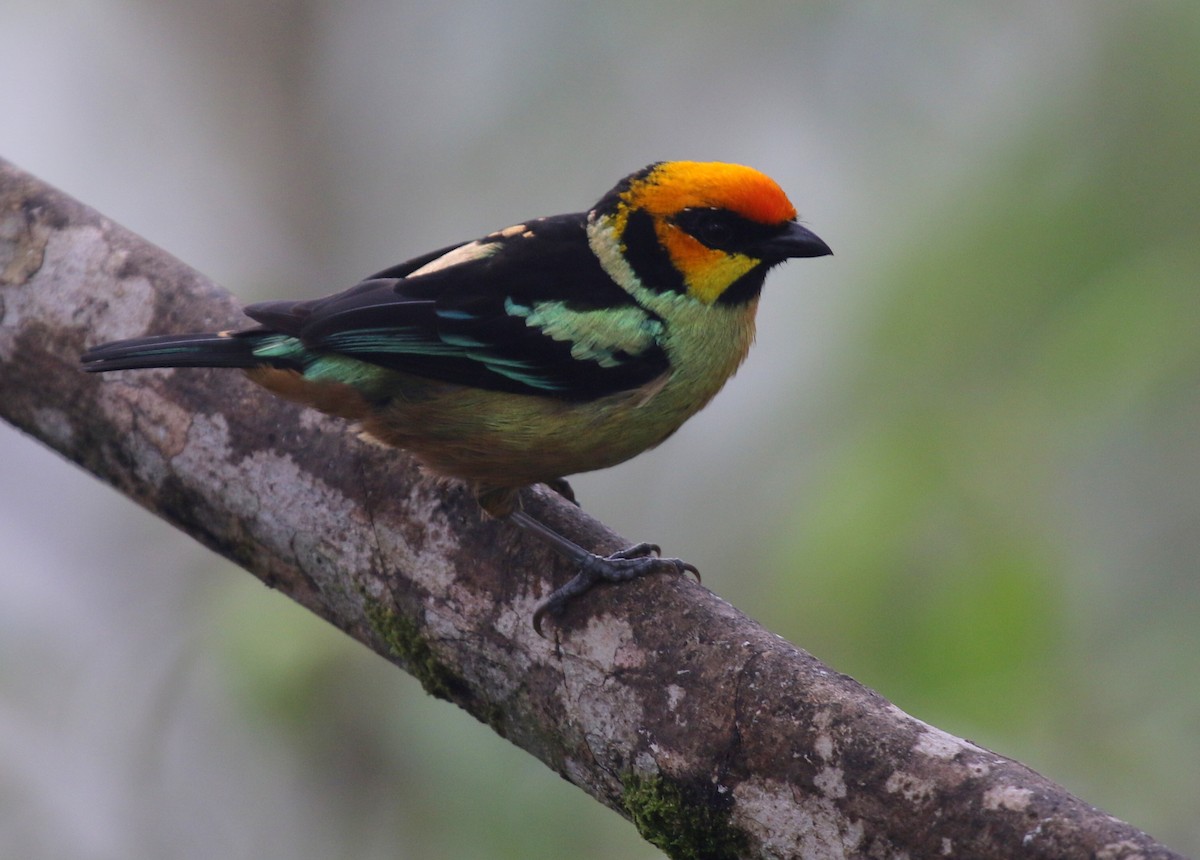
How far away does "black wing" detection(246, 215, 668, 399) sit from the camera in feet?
11.6

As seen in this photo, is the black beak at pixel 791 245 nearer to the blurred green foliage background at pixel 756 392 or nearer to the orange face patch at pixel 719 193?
the orange face patch at pixel 719 193

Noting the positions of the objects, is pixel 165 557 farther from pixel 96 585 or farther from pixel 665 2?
pixel 665 2

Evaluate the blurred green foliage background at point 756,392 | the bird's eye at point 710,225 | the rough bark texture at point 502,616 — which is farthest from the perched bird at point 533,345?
the blurred green foliage background at point 756,392

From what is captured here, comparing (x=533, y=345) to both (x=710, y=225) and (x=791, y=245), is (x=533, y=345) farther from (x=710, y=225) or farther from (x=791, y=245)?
(x=791, y=245)

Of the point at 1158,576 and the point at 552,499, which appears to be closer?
the point at 1158,576

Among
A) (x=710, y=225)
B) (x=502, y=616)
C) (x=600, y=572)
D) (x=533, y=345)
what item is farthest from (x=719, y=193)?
(x=502, y=616)

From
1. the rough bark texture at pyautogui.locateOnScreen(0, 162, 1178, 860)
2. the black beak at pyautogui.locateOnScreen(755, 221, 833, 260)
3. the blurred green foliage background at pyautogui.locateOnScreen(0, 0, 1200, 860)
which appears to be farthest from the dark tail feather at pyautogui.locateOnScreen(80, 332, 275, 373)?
the black beak at pyautogui.locateOnScreen(755, 221, 833, 260)

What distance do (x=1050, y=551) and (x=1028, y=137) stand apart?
1723mm

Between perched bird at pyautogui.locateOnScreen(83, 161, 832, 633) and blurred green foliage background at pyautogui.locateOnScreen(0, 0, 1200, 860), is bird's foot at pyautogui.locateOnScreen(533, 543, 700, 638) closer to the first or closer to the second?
perched bird at pyautogui.locateOnScreen(83, 161, 832, 633)

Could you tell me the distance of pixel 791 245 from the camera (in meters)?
3.75

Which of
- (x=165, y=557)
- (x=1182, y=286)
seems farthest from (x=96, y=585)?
(x=1182, y=286)

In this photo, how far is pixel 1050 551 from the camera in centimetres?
348

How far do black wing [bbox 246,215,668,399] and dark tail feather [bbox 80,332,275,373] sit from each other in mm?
117

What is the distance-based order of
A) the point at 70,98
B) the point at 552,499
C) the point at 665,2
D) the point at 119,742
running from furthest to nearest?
the point at 70,98
the point at 665,2
the point at 119,742
the point at 552,499
